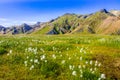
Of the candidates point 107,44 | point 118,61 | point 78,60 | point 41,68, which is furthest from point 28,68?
point 107,44

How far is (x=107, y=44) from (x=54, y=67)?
44.1 ft

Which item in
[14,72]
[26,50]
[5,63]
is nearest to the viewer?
[14,72]

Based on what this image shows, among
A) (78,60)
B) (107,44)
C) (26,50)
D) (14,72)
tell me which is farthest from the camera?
(107,44)

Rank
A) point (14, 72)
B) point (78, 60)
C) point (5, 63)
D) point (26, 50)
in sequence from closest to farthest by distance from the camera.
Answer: point (14, 72) → point (5, 63) → point (78, 60) → point (26, 50)

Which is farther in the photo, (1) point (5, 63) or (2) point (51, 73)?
(1) point (5, 63)

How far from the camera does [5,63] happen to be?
16094 millimetres

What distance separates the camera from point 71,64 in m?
16.3

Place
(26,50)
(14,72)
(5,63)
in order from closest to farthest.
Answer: (14,72) → (5,63) → (26,50)

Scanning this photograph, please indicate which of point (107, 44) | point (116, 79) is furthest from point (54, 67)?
point (107, 44)

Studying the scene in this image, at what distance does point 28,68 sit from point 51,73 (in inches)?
53.3

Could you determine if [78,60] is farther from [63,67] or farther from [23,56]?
[23,56]

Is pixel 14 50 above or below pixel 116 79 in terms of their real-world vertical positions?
above

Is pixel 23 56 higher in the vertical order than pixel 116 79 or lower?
higher

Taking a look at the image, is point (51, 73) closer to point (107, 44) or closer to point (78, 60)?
point (78, 60)
